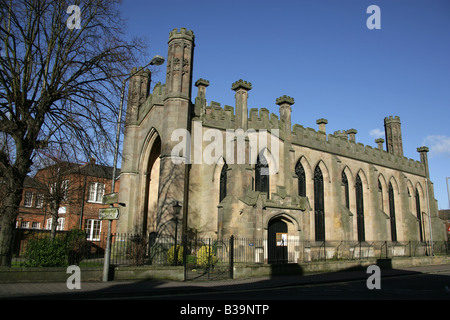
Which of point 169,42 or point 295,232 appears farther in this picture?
point 169,42

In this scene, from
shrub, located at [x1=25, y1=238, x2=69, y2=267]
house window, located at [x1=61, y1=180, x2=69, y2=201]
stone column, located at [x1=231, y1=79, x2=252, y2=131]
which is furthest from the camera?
house window, located at [x1=61, y1=180, x2=69, y2=201]

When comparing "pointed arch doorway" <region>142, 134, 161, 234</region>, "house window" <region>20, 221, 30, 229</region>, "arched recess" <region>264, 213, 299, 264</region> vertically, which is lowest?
"arched recess" <region>264, 213, 299, 264</region>

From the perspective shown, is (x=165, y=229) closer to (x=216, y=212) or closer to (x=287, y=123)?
(x=216, y=212)

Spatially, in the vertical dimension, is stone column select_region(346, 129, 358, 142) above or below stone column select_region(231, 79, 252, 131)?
above

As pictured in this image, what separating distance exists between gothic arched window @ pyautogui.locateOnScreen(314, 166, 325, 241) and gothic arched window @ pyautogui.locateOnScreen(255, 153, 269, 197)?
19.3 ft

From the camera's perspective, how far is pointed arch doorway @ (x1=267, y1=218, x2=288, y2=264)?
1845cm

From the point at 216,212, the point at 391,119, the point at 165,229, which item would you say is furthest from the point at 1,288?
the point at 391,119

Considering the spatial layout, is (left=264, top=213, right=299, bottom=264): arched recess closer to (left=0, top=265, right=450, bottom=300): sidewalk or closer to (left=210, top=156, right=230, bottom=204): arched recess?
(left=210, top=156, right=230, bottom=204): arched recess

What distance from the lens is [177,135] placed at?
1858 centimetres

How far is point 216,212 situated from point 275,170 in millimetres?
5228

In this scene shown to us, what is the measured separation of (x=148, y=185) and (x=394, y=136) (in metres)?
27.1

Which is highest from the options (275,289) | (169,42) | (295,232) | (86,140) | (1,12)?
(169,42)

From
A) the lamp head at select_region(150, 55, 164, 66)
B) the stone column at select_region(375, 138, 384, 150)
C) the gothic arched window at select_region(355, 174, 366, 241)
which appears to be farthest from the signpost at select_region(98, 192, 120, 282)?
the stone column at select_region(375, 138, 384, 150)

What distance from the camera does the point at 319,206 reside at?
26812 millimetres
